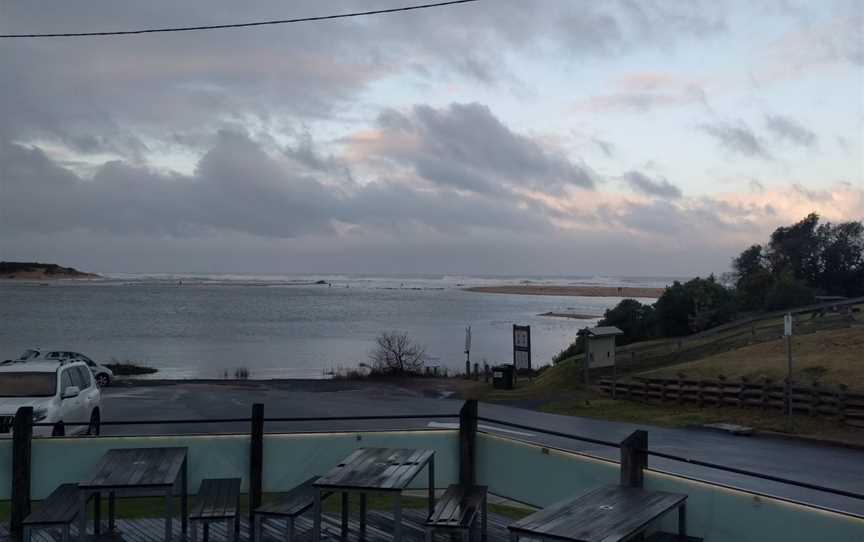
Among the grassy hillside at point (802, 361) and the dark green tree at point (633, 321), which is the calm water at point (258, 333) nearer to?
the dark green tree at point (633, 321)

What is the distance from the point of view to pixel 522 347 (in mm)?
31984

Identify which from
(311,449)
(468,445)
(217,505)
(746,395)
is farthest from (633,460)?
(746,395)

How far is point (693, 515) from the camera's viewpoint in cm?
691

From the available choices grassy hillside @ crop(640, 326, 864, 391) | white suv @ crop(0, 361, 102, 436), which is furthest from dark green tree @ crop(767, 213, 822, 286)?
white suv @ crop(0, 361, 102, 436)

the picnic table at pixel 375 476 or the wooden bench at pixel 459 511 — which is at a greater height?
the picnic table at pixel 375 476

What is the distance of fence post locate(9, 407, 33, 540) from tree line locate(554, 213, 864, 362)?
34.8 m

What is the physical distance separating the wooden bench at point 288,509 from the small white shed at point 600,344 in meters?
19.5

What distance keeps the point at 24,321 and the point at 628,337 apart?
6039 centimetres

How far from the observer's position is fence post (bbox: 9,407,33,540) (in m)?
8.15

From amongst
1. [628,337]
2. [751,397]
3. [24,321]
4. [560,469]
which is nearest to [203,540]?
[560,469]

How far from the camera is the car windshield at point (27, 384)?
1416 cm

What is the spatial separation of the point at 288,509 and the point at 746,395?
58.8 ft

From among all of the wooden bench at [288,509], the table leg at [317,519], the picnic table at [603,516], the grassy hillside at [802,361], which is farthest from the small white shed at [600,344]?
the table leg at [317,519]

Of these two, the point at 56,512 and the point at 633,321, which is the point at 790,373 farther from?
the point at 633,321
